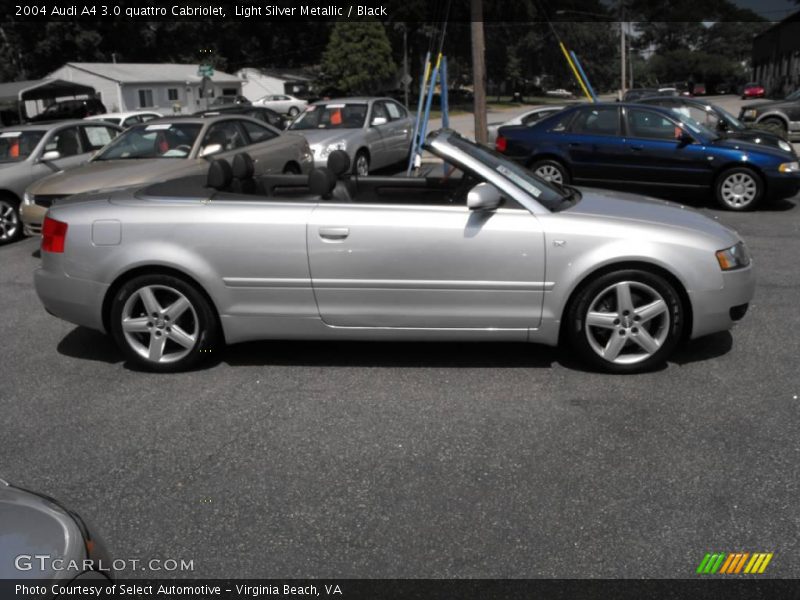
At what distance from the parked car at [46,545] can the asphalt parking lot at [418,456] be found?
37.9 inches

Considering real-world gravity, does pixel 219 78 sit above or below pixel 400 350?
above

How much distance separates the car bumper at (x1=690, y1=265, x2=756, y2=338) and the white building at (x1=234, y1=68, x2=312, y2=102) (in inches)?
2683

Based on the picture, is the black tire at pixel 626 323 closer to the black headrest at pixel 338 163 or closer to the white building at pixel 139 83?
the black headrest at pixel 338 163

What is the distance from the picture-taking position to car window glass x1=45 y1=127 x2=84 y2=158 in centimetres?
1120

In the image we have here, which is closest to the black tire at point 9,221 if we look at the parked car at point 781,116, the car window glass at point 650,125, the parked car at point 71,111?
the car window glass at point 650,125

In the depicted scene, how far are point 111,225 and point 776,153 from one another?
9279 millimetres

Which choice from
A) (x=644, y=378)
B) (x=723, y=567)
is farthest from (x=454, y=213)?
(x=723, y=567)

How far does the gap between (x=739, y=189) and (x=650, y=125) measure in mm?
1491

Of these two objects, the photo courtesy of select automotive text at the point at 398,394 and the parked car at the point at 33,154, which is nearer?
the photo courtesy of select automotive text at the point at 398,394

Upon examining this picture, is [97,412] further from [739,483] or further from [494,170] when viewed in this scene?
[739,483]

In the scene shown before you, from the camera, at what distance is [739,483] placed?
3.61 m

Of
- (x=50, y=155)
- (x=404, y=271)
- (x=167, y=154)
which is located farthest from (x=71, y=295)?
(x=50, y=155)

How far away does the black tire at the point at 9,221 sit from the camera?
408 inches

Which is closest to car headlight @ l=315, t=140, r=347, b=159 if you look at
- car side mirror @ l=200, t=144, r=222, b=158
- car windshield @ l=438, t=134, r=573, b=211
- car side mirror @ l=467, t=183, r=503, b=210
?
car side mirror @ l=200, t=144, r=222, b=158
